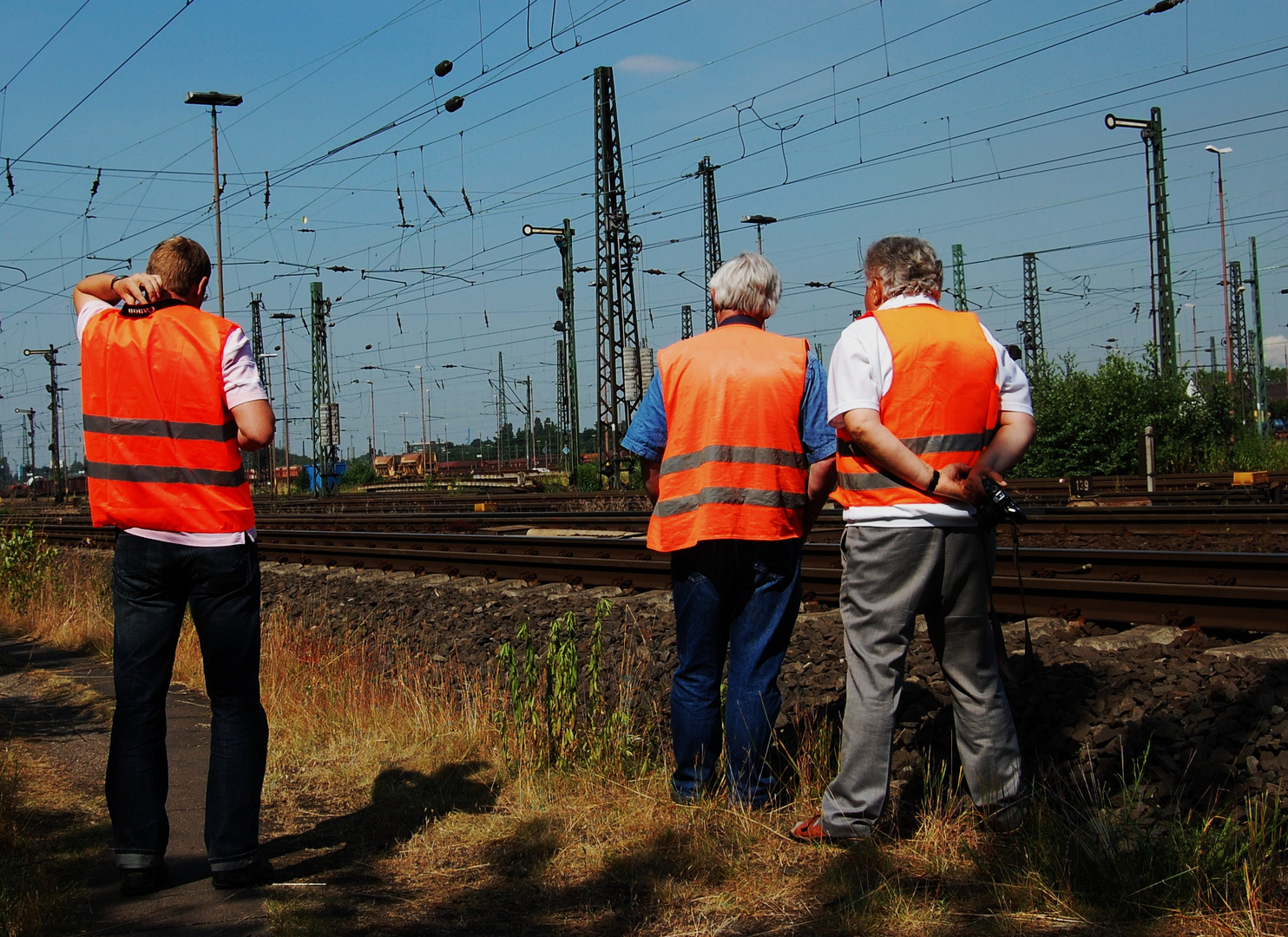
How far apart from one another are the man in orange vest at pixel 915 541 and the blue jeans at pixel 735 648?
1.38 feet

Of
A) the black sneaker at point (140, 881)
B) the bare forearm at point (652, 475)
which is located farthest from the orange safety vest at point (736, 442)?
the black sneaker at point (140, 881)

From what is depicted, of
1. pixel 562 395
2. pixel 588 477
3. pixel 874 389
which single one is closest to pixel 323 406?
pixel 588 477

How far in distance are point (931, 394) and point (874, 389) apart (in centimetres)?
19

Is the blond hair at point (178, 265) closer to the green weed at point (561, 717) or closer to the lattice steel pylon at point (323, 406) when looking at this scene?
the green weed at point (561, 717)

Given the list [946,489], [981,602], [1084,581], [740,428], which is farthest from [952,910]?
[1084,581]

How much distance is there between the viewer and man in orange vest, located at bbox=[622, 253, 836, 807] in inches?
160

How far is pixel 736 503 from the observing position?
4.04m

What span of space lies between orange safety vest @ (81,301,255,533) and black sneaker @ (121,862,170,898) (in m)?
1.10

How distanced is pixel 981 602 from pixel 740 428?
102 cm

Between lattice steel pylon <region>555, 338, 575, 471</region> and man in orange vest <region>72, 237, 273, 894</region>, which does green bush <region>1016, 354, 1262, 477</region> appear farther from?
lattice steel pylon <region>555, 338, 575, 471</region>

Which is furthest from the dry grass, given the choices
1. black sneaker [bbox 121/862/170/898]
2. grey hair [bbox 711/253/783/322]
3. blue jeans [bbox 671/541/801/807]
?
grey hair [bbox 711/253/783/322]

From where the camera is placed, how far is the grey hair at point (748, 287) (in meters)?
4.25

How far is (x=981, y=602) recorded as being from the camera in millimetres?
3650

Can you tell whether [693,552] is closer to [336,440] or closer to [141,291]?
[141,291]
